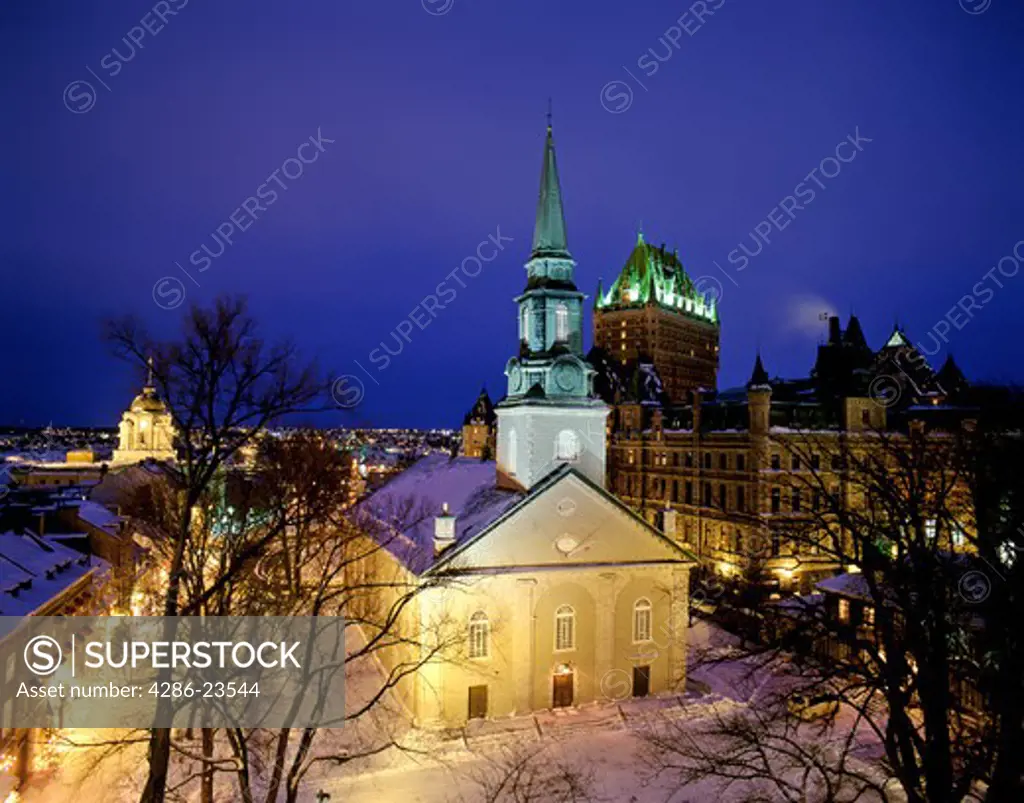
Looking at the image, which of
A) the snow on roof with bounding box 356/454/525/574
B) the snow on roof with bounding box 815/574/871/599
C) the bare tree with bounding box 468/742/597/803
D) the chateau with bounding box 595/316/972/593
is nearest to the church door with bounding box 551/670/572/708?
the bare tree with bounding box 468/742/597/803

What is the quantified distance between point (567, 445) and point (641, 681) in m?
10.1

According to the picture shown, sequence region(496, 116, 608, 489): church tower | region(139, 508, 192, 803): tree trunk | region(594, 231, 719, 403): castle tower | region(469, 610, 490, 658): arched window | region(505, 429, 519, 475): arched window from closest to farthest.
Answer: region(139, 508, 192, 803): tree trunk, region(469, 610, 490, 658): arched window, region(496, 116, 608, 489): church tower, region(505, 429, 519, 475): arched window, region(594, 231, 719, 403): castle tower

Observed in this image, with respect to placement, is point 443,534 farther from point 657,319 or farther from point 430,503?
point 657,319

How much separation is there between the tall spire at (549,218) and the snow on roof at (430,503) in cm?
1085

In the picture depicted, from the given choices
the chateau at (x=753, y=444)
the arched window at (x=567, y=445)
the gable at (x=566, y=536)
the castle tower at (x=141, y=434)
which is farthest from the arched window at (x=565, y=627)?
the castle tower at (x=141, y=434)

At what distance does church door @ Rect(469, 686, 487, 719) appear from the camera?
26.0 m

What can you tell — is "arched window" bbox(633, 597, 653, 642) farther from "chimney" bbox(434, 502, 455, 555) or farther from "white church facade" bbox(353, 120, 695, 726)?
"chimney" bbox(434, 502, 455, 555)

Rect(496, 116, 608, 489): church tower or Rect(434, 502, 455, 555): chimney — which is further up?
Rect(496, 116, 608, 489): church tower

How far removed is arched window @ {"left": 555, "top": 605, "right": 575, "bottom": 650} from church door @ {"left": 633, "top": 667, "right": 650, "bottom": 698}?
3.16 m

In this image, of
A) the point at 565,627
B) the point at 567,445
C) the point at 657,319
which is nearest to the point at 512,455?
the point at 567,445

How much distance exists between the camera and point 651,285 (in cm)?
12488

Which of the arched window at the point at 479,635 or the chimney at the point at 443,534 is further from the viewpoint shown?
the chimney at the point at 443,534

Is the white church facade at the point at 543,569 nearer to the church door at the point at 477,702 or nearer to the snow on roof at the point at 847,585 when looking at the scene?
the church door at the point at 477,702

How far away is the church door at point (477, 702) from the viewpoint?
26.0 meters
